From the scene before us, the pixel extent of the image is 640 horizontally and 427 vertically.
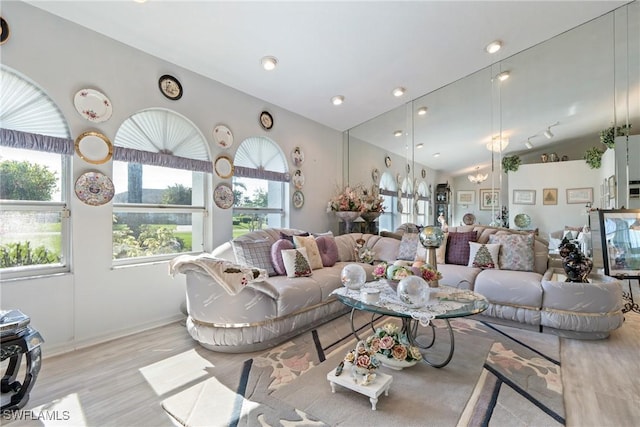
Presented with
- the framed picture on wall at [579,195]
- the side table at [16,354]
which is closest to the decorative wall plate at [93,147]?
the side table at [16,354]

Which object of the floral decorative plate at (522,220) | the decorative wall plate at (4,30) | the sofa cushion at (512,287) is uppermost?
the decorative wall plate at (4,30)

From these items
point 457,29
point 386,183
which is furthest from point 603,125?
point 386,183

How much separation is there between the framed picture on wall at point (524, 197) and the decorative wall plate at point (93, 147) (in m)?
5.05

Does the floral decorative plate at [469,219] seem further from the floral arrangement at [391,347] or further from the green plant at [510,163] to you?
the floral arrangement at [391,347]

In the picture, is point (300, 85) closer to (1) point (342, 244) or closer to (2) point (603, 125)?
(1) point (342, 244)

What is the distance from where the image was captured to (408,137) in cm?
534

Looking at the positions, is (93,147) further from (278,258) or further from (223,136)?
(278,258)

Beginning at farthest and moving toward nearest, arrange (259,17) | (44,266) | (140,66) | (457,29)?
1. (457,29)
2. (140,66)
3. (259,17)
4. (44,266)

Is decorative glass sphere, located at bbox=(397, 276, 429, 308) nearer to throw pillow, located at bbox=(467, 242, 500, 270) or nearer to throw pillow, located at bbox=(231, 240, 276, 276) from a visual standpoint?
throw pillow, located at bbox=(231, 240, 276, 276)

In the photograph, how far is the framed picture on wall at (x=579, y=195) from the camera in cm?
389

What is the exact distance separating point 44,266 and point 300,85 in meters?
3.40

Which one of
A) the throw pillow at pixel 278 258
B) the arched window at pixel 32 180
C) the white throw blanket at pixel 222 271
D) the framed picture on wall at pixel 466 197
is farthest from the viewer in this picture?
the framed picture on wall at pixel 466 197

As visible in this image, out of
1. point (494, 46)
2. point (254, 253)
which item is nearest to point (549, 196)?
point (494, 46)

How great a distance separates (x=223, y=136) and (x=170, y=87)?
0.78 meters
